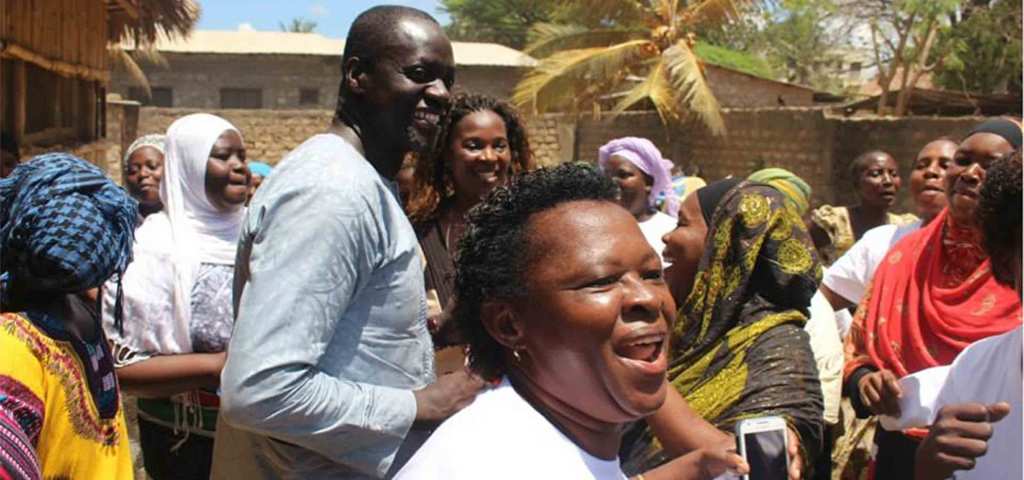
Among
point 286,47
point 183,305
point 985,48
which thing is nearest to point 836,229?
point 183,305

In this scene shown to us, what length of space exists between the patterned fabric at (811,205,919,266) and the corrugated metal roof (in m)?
19.2

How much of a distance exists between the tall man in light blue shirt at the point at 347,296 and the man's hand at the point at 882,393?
124 centimetres

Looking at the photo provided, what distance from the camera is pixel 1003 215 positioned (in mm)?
2285

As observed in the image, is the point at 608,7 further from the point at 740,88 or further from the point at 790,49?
the point at 790,49

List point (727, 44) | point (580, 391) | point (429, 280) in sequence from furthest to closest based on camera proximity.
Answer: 1. point (727, 44)
2. point (429, 280)
3. point (580, 391)

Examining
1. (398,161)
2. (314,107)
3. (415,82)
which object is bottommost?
(314,107)

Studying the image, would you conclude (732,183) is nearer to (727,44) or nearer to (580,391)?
(580,391)

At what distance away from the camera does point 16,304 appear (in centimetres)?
227

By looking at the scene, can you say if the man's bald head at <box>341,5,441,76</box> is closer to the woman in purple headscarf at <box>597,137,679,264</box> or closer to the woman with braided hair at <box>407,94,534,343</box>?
the woman with braided hair at <box>407,94,534,343</box>

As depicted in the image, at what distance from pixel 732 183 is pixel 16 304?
179 cm

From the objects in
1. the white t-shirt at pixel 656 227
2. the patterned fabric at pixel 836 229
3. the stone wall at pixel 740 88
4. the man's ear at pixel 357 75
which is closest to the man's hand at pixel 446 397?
the man's ear at pixel 357 75

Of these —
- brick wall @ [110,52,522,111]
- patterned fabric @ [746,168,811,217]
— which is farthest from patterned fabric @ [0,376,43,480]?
brick wall @ [110,52,522,111]

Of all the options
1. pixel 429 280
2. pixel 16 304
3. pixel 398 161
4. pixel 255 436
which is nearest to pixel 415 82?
pixel 398 161

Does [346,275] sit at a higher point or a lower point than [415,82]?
lower
